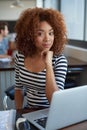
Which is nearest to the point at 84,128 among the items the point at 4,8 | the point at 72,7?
the point at 72,7

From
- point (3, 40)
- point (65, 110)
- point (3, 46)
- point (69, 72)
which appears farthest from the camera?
point (3, 40)

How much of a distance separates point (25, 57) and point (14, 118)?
506 mm

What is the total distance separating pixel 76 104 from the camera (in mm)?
1019

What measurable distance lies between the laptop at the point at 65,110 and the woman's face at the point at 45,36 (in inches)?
16.8

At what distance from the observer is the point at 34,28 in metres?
1.39

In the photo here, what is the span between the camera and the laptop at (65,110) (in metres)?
0.96

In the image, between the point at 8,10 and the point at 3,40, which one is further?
the point at 8,10

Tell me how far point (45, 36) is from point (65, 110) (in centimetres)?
51

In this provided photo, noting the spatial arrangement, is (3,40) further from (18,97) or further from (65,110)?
(65,110)

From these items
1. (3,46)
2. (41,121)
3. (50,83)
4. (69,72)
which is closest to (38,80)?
(50,83)

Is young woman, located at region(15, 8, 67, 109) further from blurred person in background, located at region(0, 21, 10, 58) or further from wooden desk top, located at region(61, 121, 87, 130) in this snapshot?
blurred person in background, located at region(0, 21, 10, 58)

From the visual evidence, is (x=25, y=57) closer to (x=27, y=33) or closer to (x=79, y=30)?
(x=27, y=33)

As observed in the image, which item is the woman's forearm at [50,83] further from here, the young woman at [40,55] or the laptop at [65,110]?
the laptop at [65,110]

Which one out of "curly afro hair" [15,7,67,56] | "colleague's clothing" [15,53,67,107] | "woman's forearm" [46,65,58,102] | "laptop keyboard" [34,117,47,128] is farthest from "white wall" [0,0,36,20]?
"laptop keyboard" [34,117,47,128]
